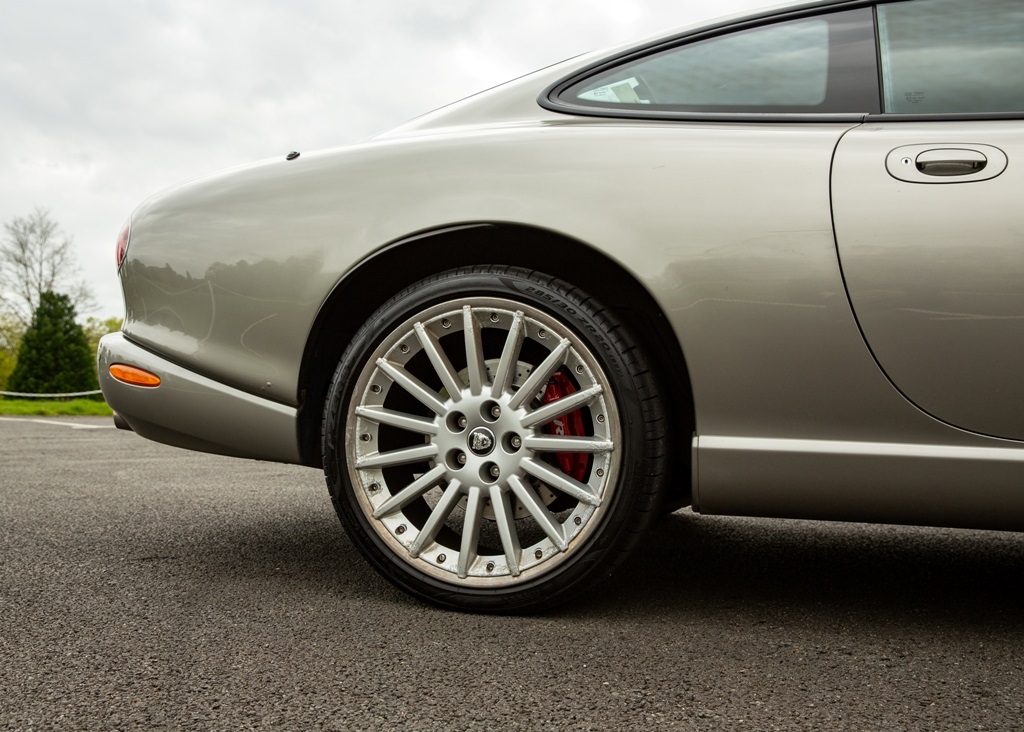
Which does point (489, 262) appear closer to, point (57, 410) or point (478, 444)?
point (478, 444)

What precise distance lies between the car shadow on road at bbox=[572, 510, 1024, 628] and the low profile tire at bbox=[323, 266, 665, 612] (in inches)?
8.5

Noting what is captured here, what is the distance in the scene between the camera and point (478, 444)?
206 centimetres

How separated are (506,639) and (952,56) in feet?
5.20

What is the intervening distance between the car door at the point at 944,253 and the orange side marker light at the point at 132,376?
1686 millimetres

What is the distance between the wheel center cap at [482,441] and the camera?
6.76ft

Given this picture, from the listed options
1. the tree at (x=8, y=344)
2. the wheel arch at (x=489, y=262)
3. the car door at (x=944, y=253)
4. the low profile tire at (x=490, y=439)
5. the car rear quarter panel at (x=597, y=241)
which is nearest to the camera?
the car door at (x=944, y=253)

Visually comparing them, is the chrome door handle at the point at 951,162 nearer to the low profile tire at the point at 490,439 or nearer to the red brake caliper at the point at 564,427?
the low profile tire at the point at 490,439

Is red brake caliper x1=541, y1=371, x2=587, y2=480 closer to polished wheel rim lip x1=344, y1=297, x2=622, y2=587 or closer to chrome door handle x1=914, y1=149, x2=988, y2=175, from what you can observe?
polished wheel rim lip x1=344, y1=297, x2=622, y2=587

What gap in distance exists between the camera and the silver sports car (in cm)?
183

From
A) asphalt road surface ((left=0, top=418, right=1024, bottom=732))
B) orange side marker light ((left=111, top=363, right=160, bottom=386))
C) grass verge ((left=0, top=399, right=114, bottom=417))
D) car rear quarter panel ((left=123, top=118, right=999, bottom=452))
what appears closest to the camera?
asphalt road surface ((left=0, top=418, right=1024, bottom=732))

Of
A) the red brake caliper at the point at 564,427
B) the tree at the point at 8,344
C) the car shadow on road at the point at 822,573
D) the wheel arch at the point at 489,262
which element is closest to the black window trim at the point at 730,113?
the wheel arch at the point at 489,262

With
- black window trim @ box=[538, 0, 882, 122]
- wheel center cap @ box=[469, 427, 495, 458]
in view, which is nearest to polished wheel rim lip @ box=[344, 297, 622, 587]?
wheel center cap @ box=[469, 427, 495, 458]

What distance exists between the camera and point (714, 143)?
2000 mm

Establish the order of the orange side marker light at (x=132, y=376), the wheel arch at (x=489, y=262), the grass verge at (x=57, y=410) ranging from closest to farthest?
the wheel arch at (x=489, y=262), the orange side marker light at (x=132, y=376), the grass verge at (x=57, y=410)
